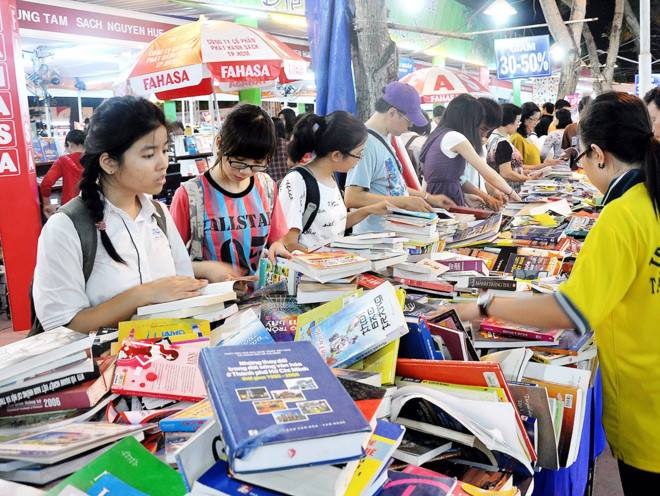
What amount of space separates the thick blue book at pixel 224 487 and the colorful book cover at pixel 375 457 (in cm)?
15

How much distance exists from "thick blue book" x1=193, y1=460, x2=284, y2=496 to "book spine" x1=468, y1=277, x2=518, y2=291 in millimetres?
1503

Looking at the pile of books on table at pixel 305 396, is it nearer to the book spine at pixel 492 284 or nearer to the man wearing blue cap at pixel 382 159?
the book spine at pixel 492 284

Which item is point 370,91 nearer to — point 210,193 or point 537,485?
point 210,193

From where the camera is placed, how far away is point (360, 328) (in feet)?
4.90

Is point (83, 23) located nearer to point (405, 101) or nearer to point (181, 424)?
point (405, 101)

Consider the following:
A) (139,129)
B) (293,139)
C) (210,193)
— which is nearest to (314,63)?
(293,139)

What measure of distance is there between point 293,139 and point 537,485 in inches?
85.2

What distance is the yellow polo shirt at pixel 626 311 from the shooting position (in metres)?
1.51

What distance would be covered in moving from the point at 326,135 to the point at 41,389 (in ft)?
6.56

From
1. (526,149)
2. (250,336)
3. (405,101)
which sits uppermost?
(405,101)

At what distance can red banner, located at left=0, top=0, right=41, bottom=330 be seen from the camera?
471cm

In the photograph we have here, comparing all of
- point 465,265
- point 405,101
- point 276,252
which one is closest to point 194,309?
point 276,252

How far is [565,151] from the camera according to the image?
300 inches

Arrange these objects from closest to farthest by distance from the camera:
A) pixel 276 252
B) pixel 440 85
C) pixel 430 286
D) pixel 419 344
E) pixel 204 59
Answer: pixel 419 344, pixel 430 286, pixel 276 252, pixel 204 59, pixel 440 85
